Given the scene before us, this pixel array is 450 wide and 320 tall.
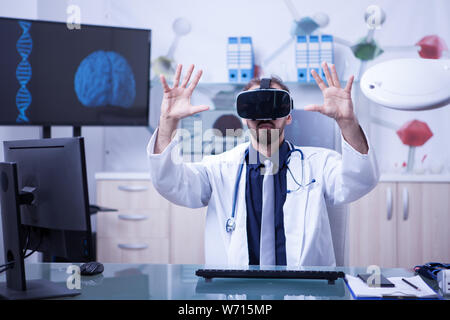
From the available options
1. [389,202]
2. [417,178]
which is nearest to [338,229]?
[389,202]

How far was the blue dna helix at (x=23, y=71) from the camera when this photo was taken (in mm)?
2410

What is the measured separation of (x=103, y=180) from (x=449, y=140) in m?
2.68

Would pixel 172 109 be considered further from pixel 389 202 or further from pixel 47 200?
pixel 389 202

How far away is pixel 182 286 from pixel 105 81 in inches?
79.8

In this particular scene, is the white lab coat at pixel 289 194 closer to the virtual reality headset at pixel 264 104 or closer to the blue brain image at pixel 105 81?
the virtual reality headset at pixel 264 104

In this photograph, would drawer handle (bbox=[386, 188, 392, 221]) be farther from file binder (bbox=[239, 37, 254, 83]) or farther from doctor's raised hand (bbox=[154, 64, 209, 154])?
doctor's raised hand (bbox=[154, 64, 209, 154])

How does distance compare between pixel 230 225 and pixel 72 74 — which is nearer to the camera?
pixel 230 225

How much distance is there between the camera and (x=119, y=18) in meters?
3.37

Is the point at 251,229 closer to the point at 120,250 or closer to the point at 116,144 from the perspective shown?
the point at 120,250

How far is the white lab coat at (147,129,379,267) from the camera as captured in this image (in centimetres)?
136

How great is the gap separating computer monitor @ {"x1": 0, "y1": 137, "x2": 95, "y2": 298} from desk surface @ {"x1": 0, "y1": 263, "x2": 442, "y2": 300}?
0.30ft

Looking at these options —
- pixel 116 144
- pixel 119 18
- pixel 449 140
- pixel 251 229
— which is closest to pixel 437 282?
pixel 251 229

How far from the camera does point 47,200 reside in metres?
1.07

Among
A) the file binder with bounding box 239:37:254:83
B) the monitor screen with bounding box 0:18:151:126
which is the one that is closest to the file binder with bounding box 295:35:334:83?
the file binder with bounding box 239:37:254:83
